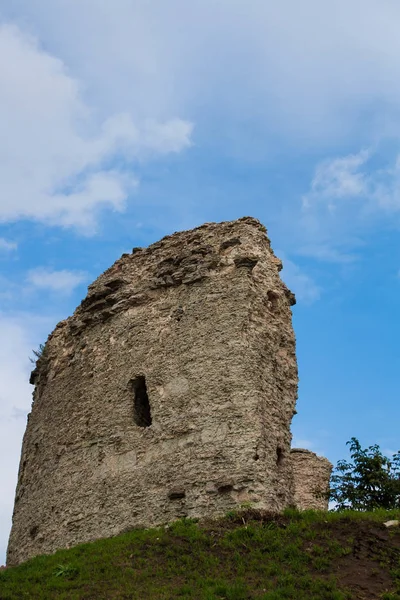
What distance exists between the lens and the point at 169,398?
13945 mm

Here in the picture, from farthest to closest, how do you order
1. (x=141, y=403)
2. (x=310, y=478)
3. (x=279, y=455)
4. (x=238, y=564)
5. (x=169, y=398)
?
1. (x=310, y=478)
2. (x=141, y=403)
3. (x=169, y=398)
4. (x=279, y=455)
5. (x=238, y=564)

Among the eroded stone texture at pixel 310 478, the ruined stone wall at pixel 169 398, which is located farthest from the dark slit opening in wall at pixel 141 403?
the eroded stone texture at pixel 310 478

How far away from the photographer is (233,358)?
1348cm

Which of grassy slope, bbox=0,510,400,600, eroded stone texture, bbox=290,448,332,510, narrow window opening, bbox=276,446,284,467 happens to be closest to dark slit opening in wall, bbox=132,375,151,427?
grassy slope, bbox=0,510,400,600

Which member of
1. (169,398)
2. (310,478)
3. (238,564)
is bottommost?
(238,564)

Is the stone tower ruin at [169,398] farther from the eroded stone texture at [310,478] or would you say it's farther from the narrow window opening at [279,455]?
the eroded stone texture at [310,478]

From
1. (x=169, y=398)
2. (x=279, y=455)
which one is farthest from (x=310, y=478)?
(x=169, y=398)

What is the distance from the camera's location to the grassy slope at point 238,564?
31.7 feet

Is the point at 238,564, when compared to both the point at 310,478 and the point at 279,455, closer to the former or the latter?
the point at 279,455

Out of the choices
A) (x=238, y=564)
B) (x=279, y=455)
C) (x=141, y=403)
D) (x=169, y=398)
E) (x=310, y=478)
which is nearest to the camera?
(x=238, y=564)

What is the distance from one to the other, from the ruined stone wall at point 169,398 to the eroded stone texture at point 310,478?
489cm

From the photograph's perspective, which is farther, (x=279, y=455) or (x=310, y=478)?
(x=310, y=478)

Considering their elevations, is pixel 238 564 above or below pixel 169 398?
below

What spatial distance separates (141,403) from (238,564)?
17.0 feet
